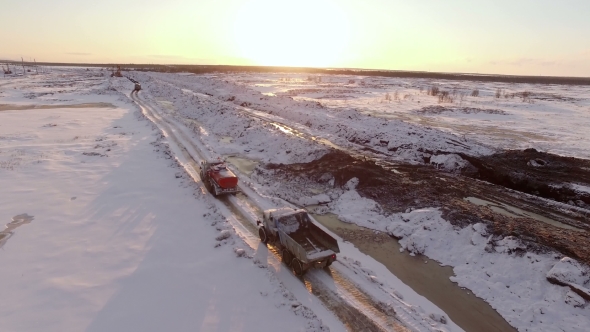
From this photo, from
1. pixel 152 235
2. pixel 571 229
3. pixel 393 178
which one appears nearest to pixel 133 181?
pixel 152 235

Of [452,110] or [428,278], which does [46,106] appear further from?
[452,110]

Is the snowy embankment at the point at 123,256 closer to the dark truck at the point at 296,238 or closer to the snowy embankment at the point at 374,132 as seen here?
the dark truck at the point at 296,238

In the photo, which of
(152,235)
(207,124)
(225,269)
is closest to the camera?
(225,269)

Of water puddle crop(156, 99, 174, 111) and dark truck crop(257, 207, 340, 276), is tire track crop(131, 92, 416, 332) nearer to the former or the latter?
dark truck crop(257, 207, 340, 276)

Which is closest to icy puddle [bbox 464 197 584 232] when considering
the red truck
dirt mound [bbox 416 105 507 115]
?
the red truck

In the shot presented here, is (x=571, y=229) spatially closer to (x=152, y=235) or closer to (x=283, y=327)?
(x=283, y=327)

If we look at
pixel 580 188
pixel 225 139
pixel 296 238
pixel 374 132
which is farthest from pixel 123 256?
pixel 580 188

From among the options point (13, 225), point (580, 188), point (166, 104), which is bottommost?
point (13, 225)
